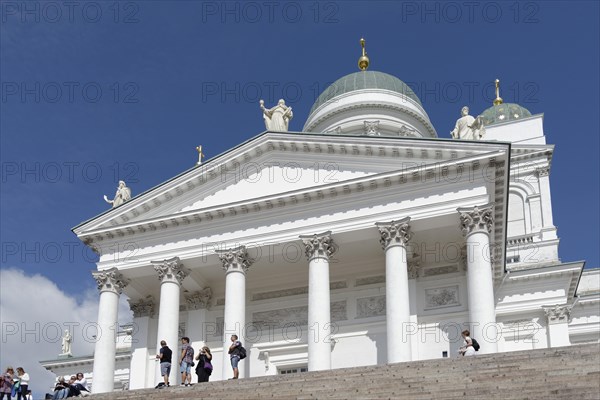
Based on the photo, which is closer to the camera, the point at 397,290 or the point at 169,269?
the point at 397,290

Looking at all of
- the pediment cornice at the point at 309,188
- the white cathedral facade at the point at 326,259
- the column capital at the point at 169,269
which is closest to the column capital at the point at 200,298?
the white cathedral facade at the point at 326,259

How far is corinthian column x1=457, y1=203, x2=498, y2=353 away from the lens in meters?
26.2

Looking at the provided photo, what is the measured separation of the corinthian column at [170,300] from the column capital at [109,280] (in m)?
1.70

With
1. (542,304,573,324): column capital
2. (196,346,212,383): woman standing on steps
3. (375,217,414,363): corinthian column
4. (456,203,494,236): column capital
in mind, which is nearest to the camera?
(196,346,212,383): woman standing on steps

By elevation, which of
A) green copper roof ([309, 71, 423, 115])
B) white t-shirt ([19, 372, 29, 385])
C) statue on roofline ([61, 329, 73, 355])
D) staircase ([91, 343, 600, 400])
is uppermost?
green copper roof ([309, 71, 423, 115])

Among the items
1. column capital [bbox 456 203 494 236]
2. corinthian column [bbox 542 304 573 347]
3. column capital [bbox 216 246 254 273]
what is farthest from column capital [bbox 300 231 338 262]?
corinthian column [bbox 542 304 573 347]

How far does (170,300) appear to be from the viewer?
102 ft

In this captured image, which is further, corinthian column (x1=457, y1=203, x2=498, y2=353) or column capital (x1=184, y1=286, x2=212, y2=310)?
column capital (x1=184, y1=286, x2=212, y2=310)

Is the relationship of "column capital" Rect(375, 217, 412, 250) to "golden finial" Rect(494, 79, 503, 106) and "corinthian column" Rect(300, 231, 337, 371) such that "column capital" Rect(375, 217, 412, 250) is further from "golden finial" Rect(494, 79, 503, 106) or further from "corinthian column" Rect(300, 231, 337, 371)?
"golden finial" Rect(494, 79, 503, 106)

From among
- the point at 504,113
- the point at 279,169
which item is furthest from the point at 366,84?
the point at 279,169

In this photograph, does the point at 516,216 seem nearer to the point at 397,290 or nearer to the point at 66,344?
the point at 397,290

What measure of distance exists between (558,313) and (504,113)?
19.7 m

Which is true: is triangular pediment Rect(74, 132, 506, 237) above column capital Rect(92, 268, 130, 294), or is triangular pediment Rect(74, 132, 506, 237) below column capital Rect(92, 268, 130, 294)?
above

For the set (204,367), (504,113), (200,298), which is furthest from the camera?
(504,113)
